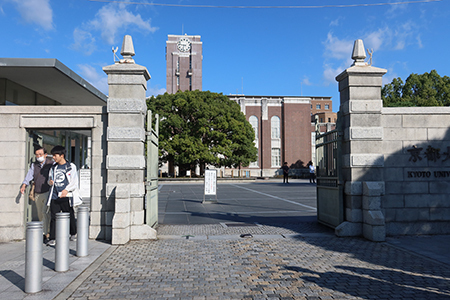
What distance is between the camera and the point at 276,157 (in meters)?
55.1

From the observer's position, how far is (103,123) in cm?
729

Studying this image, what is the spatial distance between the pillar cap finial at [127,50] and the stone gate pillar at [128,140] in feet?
0.75

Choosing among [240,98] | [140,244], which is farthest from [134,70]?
[240,98]

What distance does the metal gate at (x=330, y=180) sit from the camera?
7750mm

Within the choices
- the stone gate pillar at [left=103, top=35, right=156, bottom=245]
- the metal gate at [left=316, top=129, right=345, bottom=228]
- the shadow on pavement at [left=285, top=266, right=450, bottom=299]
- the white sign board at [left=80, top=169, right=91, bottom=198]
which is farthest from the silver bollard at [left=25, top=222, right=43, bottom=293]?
→ the white sign board at [left=80, top=169, right=91, bottom=198]

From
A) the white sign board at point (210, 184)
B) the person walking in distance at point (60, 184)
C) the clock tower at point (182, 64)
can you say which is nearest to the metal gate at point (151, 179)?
the person walking in distance at point (60, 184)

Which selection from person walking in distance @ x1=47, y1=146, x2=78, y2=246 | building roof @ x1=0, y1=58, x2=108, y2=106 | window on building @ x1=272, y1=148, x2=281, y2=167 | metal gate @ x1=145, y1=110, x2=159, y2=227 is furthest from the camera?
window on building @ x1=272, y1=148, x2=281, y2=167

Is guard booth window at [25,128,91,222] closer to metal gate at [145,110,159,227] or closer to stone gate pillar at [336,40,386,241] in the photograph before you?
metal gate at [145,110,159,227]

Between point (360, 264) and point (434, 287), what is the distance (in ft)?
3.82

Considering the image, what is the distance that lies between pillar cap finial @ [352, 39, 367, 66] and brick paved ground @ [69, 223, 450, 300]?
12.8 ft

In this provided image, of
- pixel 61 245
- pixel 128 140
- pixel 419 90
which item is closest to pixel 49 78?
pixel 128 140

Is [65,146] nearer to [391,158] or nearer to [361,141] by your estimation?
[361,141]

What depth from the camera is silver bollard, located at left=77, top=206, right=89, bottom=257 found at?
5575mm

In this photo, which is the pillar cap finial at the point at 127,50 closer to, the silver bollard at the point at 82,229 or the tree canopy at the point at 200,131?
the silver bollard at the point at 82,229
